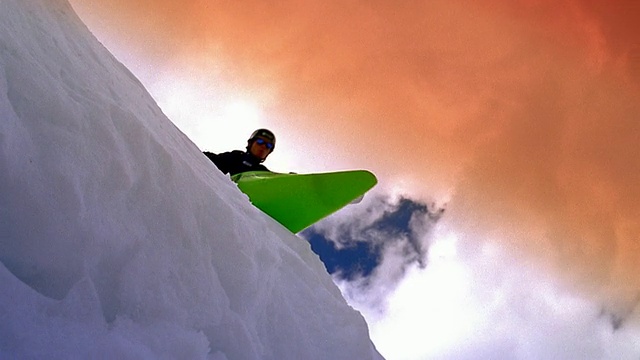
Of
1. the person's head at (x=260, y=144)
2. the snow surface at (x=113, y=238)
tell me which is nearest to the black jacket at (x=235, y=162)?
the person's head at (x=260, y=144)

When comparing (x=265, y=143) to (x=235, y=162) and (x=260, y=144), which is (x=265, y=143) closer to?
(x=260, y=144)

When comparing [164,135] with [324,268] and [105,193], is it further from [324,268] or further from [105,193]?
[324,268]

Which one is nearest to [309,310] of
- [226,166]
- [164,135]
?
[164,135]

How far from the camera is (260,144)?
278 inches

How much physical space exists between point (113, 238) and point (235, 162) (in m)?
4.86

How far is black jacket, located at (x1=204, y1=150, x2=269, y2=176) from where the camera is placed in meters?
6.53

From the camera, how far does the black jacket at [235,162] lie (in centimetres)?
653

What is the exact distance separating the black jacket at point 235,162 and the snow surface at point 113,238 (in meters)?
3.58

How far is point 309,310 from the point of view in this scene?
271 cm

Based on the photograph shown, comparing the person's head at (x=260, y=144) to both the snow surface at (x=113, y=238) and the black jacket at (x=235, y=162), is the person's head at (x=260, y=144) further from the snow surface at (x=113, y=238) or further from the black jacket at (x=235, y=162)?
the snow surface at (x=113, y=238)

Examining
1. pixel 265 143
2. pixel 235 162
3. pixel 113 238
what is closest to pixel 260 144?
pixel 265 143

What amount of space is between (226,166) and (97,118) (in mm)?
4432

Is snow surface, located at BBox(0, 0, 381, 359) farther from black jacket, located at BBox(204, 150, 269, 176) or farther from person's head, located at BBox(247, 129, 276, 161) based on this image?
person's head, located at BBox(247, 129, 276, 161)

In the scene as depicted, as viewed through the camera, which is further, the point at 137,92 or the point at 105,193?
the point at 137,92
